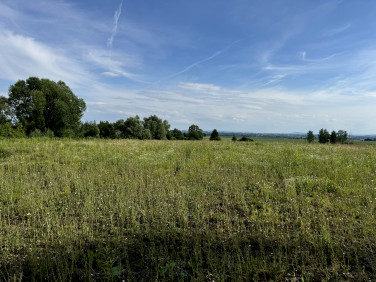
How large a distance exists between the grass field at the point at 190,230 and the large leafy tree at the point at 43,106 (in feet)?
136

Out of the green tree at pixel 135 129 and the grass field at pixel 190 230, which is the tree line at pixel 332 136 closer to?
the green tree at pixel 135 129

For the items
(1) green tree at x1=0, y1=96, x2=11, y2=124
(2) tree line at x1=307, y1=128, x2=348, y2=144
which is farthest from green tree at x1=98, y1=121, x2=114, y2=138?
(2) tree line at x1=307, y1=128, x2=348, y2=144

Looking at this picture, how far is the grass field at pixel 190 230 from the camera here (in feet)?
11.2

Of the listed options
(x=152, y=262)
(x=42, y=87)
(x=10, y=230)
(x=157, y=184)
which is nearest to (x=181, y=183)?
(x=157, y=184)

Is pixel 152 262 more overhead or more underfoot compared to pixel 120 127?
more underfoot

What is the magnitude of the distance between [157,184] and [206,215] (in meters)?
2.82

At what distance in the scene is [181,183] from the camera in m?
7.92

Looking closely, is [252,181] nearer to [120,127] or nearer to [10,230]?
[10,230]

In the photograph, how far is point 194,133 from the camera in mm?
103125

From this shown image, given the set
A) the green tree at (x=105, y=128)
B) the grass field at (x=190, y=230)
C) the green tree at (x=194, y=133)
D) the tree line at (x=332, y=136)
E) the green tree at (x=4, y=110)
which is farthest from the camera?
the green tree at (x=194, y=133)

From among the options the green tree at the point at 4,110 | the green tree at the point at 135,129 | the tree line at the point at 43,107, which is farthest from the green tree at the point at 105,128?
the green tree at the point at 4,110

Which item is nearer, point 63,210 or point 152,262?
point 152,262

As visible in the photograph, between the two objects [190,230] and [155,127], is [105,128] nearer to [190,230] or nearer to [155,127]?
[155,127]

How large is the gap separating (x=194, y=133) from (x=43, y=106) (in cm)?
6940
